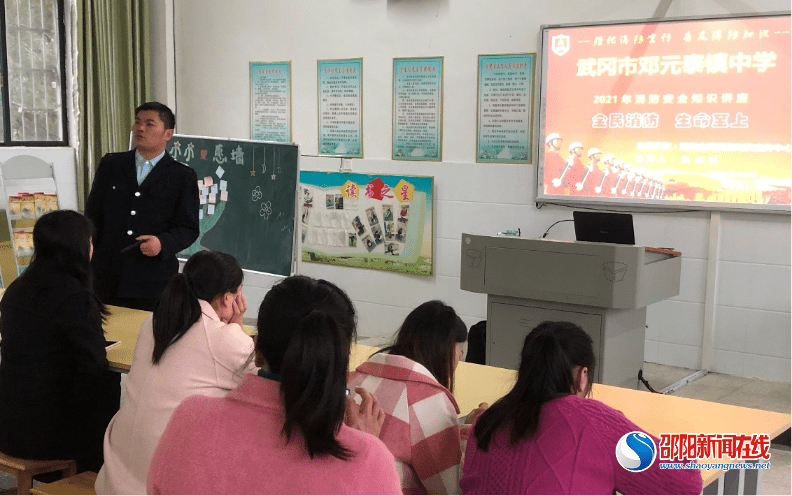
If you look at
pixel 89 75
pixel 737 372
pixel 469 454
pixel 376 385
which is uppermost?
pixel 89 75

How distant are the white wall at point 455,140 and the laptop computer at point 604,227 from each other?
3.40 feet

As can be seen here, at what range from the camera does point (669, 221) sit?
4.88 meters

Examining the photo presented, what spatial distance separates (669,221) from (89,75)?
4166mm

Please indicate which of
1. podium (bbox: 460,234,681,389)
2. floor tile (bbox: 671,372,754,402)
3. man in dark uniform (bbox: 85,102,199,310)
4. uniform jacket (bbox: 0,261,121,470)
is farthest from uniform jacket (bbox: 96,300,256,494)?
floor tile (bbox: 671,372,754,402)

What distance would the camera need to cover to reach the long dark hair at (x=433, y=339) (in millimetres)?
1956

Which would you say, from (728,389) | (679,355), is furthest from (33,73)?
(728,389)

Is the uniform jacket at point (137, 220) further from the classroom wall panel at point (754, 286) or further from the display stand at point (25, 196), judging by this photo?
the classroom wall panel at point (754, 286)

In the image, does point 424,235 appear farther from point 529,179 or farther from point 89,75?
point 89,75

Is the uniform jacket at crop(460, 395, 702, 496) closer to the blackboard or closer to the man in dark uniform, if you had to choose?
the man in dark uniform

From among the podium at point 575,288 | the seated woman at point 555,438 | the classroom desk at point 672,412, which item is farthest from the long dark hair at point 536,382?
the podium at point 575,288

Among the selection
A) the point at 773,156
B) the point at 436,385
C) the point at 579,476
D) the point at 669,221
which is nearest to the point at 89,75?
the point at 669,221

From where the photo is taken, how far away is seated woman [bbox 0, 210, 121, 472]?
2.43 m

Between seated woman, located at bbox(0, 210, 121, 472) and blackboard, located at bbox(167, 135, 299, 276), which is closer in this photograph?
seated woman, located at bbox(0, 210, 121, 472)

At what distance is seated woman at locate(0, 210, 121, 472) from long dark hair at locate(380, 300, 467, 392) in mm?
1052
